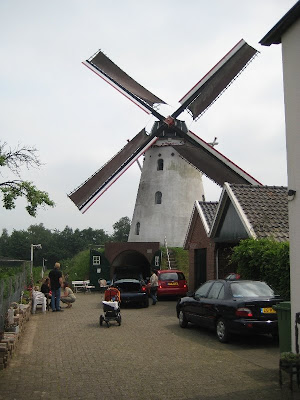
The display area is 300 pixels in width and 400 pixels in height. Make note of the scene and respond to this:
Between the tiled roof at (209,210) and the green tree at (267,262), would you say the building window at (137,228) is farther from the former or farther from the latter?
the green tree at (267,262)

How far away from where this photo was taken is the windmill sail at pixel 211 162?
31.3 metres

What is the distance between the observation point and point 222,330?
11664 millimetres

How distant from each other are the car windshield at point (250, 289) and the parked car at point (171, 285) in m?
12.5

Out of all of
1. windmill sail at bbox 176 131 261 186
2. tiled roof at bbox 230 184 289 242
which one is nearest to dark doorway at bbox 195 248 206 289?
tiled roof at bbox 230 184 289 242

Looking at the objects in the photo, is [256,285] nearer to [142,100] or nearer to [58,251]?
[142,100]

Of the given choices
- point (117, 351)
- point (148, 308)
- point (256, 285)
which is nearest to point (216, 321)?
point (256, 285)

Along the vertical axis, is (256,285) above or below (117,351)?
above

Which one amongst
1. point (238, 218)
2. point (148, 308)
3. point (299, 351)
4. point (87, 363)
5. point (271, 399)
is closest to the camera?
point (271, 399)

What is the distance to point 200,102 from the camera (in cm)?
3428

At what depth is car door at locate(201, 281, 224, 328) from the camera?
39.5 feet

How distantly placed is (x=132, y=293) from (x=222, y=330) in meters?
9.57

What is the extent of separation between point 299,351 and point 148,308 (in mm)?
13960

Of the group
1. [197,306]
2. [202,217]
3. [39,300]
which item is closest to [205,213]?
[202,217]

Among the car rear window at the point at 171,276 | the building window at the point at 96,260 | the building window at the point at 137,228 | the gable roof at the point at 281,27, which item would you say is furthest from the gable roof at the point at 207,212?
the gable roof at the point at 281,27
